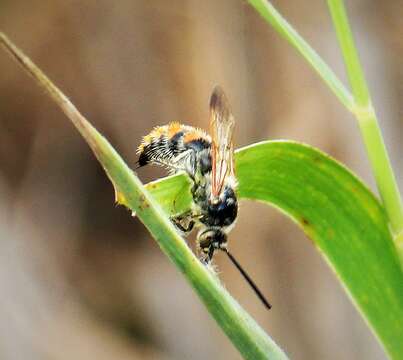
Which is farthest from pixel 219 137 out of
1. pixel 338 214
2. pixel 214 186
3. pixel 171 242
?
pixel 171 242

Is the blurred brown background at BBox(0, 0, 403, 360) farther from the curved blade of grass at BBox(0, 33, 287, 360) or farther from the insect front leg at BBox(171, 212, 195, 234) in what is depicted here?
the curved blade of grass at BBox(0, 33, 287, 360)

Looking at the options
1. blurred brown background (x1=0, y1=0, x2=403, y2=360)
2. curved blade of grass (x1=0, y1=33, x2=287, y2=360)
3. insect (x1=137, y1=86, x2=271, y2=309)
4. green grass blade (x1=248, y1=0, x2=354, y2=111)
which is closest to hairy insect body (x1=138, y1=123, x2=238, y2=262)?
insect (x1=137, y1=86, x2=271, y2=309)

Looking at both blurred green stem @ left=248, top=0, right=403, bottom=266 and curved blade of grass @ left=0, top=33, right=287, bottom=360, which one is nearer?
curved blade of grass @ left=0, top=33, right=287, bottom=360

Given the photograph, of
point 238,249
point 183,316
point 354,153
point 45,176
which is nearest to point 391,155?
point 354,153

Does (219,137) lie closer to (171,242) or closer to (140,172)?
(171,242)

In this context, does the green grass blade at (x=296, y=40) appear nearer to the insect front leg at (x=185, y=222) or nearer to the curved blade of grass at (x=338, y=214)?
the curved blade of grass at (x=338, y=214)

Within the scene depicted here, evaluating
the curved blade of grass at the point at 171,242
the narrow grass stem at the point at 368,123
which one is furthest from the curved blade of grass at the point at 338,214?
the curved blade of grass at the point at 171,242

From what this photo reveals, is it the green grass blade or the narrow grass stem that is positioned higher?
the green grass blade
